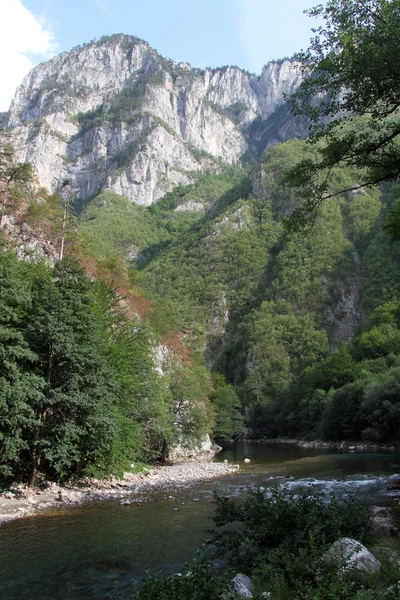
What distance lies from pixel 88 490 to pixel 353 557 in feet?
49.8

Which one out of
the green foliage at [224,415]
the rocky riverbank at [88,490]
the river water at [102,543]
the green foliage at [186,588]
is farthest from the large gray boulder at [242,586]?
the green foliage at [224,415]

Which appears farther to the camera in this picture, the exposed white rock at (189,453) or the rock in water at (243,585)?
the exposed white rock at (189,453)

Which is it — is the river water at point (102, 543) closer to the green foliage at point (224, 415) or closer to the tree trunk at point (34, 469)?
the tree trunk at point (34, 469)

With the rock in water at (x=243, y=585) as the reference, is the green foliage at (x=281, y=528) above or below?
above

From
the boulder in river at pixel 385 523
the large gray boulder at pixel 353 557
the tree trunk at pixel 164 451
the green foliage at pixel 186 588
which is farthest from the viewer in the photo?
the tree trunk at pixel 164 451

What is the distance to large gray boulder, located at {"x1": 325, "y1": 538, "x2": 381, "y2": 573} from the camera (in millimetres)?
6484

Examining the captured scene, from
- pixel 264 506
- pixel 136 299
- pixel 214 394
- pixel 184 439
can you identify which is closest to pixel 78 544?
pixel 264 506

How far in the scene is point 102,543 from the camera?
1173cm

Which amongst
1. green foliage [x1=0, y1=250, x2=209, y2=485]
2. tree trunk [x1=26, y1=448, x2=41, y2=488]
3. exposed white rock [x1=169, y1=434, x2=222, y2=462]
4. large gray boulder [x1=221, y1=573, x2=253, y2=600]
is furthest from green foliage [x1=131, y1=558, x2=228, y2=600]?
exposed white rock [x1=169, y1=434, x2=222, y2=462]

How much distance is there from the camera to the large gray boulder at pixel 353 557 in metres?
6.48

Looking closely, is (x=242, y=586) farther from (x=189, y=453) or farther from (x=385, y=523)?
(x=189, y=453)

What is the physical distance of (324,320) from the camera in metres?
111

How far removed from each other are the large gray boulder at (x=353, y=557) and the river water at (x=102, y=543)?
12.2 ft

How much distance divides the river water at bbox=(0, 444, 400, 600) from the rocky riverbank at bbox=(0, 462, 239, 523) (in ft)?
2.95
